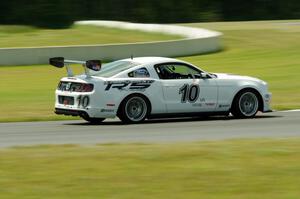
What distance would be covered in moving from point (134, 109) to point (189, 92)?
1.23 metres

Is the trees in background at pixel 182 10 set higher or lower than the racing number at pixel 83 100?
higher

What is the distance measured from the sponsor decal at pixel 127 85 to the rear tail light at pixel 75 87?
1.04 feet

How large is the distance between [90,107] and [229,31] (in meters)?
31.5

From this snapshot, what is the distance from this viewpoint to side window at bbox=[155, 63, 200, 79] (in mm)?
16422

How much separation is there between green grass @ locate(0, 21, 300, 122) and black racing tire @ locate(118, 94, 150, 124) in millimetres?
2473

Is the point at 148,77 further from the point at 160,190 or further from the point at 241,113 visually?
the point at 160,190

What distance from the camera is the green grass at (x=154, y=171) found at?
26.0 ft

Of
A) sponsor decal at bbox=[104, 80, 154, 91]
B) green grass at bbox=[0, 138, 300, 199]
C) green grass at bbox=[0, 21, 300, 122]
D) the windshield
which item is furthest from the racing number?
green grass at bbox=[0, 138, 300, 199]

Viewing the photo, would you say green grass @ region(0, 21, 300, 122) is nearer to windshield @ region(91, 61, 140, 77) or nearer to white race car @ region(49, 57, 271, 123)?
white race car @ region(49, 57, 271, 123)

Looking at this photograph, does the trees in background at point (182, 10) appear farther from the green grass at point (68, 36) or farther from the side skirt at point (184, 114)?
the side skirt at point (184, 114)

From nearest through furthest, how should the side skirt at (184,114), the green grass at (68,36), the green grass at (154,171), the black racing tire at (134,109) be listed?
1. the green grass at (154,171)
2. the black racing tire at (134,109)
3. the side skirt at (184,114)
4. the green grass at (68,36)

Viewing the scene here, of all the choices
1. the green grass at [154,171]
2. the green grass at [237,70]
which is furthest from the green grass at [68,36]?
the green grass at [154,171]

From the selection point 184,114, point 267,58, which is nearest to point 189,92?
point 184,114

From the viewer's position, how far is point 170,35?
145ft
